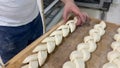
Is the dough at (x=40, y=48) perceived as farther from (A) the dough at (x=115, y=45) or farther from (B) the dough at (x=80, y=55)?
A: (A) the dough at (x=115, y=45)

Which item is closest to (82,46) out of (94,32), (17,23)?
(94,32)

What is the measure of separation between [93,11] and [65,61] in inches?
44.9

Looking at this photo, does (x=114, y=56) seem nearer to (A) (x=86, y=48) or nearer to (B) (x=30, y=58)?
(A) (x=86, y=48)

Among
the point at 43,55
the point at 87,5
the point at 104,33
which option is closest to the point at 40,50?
the point at 43,55

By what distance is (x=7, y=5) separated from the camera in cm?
75

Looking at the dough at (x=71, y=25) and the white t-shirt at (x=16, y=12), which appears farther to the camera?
the dough at (x=71, y=25)

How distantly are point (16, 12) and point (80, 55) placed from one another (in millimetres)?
320

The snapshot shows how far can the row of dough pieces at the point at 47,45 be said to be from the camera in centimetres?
71

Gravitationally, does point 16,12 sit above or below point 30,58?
above

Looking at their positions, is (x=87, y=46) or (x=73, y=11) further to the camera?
(x=73, y=11)

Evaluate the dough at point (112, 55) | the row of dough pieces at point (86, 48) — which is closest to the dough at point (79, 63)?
the row of dough pieces at point (86, 48)

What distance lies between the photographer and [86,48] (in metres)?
0.78

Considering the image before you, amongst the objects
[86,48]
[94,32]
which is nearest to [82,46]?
[86,48]

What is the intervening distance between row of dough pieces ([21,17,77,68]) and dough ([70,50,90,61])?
3.7 inches
